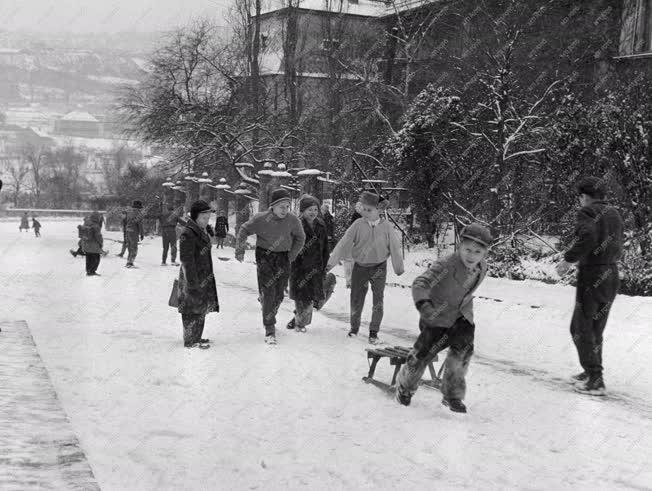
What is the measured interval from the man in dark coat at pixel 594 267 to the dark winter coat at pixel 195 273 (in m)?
3.71

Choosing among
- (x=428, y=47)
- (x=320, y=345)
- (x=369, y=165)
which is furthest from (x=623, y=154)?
(x=428, y=47)

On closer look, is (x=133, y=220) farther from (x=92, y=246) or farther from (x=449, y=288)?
(x=449, y=288)

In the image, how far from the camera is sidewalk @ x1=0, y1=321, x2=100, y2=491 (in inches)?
156

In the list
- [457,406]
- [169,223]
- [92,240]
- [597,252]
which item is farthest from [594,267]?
[169,223]

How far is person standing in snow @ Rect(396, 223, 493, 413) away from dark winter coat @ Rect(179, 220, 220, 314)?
10.2ft

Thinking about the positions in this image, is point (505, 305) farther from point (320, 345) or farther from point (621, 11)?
point (621, 11)

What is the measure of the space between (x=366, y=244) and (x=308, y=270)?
88 centimetres

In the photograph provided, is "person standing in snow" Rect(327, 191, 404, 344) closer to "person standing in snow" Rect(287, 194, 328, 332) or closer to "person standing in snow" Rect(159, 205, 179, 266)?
"person standing in snow" Rect(287, 194, 328, 332)

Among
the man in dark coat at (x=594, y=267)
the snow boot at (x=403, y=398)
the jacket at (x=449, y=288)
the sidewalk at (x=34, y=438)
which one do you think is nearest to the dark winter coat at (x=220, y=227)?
the sidewalk at (x=34, y=438)

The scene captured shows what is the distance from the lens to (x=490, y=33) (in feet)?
77.7

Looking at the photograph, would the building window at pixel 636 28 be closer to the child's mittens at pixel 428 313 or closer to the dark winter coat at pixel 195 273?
the dark winter coat at pixel 195 273

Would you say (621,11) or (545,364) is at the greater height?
(621,11)

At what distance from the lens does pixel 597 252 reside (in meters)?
7.17

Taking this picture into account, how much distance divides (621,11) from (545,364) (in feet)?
82.6
